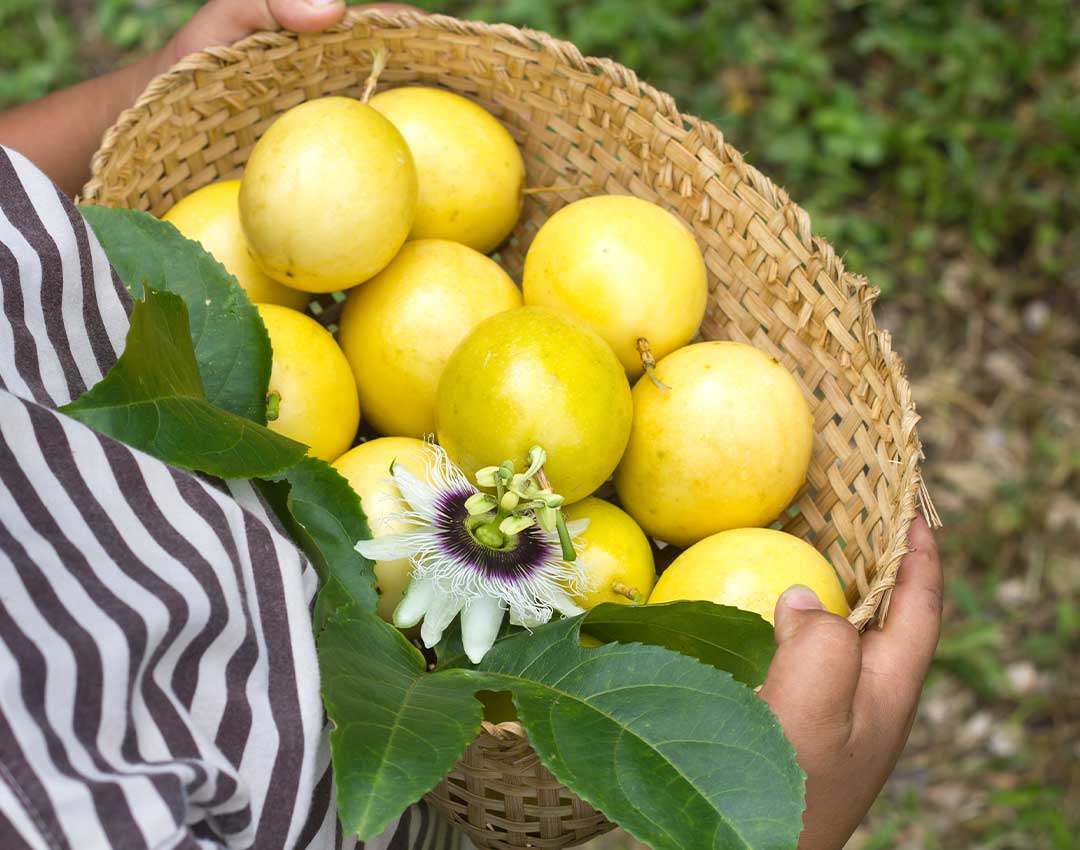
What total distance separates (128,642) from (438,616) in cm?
26

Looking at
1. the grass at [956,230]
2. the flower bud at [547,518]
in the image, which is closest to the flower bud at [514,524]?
the flower bud at [547,518]

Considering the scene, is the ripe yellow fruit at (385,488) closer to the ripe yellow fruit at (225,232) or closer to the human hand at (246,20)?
the ripe yellow fruit at (225,232)

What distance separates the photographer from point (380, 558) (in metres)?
0.69

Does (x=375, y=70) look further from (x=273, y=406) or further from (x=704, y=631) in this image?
(x=704, y=631)

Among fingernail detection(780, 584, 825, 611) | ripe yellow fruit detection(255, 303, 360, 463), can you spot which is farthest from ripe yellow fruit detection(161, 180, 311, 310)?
fingernail detection(780, 584, 825, 611)

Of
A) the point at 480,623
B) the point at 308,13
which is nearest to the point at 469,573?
the point at 480,623

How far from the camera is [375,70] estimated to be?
36.3 inches

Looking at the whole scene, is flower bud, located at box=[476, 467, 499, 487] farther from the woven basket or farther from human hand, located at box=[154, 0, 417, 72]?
human hand, located at box=[154, 0, 417, 72]

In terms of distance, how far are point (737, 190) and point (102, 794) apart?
66 cm

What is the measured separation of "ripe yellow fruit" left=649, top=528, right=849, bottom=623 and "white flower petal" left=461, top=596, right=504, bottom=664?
121 millimetres

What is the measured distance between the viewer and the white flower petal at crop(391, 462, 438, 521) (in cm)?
73

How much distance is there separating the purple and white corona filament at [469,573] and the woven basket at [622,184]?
0.12 meters

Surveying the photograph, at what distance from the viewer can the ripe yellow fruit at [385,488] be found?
758 millimetres

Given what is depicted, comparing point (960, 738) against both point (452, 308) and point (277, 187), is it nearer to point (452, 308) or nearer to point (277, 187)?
point (452, 308)
